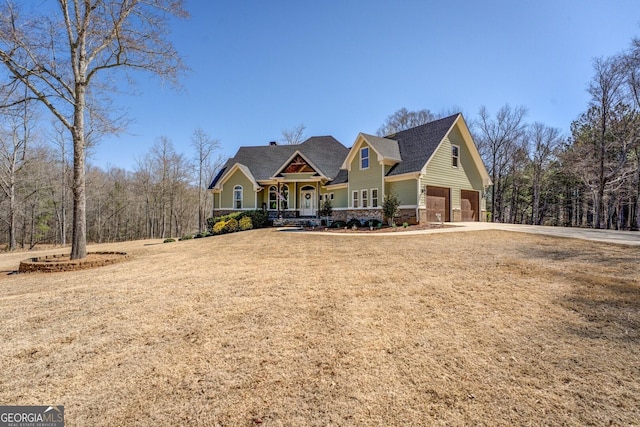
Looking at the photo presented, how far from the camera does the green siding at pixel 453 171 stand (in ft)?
57.4

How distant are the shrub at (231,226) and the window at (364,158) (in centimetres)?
999

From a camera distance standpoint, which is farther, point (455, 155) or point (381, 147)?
point (455, 155)

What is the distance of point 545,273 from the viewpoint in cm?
596

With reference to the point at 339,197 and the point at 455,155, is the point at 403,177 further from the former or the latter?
the point at 339,197

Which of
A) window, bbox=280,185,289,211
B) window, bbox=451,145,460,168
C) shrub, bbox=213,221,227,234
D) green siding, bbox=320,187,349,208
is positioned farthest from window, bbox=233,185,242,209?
window, bbox=451,145,460,168

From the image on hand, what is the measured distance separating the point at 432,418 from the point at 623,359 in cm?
249

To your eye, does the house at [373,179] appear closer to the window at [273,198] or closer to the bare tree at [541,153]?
the window at [273,198]

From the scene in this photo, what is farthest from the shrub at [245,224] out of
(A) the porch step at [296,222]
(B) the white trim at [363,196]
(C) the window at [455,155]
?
(C) the window at [455,155]

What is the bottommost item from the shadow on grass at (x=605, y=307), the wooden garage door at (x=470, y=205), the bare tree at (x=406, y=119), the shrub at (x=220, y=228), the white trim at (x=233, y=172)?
the shadow on grass at (x=605, y=307)

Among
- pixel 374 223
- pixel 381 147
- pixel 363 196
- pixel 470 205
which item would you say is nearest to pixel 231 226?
pixel 363 196

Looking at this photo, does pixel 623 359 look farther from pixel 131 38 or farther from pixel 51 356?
pixel 131 38

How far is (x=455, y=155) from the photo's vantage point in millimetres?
19094

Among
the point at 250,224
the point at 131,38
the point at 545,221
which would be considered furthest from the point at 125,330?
the point at 545,221

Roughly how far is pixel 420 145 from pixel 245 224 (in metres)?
13.3
